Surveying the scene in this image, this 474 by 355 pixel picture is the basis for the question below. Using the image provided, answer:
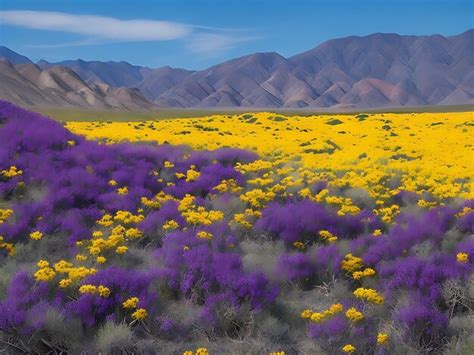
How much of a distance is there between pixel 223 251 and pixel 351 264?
2.36 meters

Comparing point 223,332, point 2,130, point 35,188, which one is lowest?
point 223,332

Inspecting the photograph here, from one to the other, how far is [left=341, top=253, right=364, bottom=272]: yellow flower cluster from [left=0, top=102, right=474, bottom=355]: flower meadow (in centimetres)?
2

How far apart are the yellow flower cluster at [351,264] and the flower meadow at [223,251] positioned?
0.02 metres

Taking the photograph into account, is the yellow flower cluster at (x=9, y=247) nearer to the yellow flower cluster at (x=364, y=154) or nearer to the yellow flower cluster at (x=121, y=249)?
the yellow flower cluster at (x=121, y=249)

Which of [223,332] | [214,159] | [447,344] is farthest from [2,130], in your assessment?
[447,344]

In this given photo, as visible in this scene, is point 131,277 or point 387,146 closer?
point 131,277

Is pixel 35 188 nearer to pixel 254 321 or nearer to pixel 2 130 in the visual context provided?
pixel 2 130

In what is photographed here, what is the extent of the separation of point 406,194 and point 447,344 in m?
7.05

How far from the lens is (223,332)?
6.89m

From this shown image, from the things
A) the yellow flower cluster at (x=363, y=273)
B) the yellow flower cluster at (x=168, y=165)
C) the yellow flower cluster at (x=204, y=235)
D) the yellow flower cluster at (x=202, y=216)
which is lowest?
the yellow flower cluster at (x=363, y=273)

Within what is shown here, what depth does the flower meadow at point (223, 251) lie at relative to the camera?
21.7ft

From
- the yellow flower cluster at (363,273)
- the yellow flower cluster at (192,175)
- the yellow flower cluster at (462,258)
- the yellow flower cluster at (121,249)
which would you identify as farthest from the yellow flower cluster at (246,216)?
the yellow flower cluster at (462,258)

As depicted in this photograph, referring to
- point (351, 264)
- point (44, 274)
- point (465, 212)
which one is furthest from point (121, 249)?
point (465, 212)

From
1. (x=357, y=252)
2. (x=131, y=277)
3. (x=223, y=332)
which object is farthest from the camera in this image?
(x=357, y=252)
